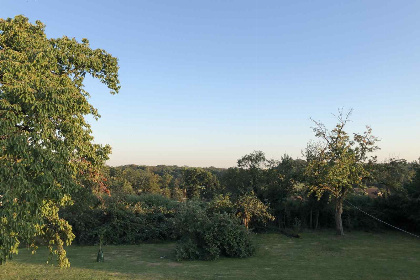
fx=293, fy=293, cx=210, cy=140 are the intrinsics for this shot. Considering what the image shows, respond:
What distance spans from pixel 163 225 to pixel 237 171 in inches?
343

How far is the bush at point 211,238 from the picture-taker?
1738cm

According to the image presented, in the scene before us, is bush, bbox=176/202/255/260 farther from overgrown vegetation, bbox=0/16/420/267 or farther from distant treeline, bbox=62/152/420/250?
distant treeline, bbox=62/152/420/250

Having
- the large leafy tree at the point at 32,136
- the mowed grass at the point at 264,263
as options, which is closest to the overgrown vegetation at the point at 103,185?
the large leafy tree at the point at 32,136

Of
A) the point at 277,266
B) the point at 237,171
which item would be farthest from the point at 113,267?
the point at 237,171

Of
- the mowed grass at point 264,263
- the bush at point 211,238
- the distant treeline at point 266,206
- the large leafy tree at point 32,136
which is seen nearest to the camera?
the large leafy tree at point 32,136

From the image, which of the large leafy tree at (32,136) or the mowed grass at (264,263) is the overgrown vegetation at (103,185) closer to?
the large leafy tree at (32,136)

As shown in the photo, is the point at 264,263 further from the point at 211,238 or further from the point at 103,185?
the point at 103,185

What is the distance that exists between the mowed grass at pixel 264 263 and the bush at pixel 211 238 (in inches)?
26.8

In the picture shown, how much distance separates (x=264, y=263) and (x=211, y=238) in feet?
11.4

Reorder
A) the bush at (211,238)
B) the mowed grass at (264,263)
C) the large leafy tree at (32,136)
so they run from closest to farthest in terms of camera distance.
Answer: the large leafy tree at (32,136) → the mowed grass at (264,263) → the bush at (211,238)

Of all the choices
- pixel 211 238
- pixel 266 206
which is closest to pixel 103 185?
pixel 211 238

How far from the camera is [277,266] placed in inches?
584

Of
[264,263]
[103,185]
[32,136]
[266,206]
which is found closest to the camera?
[32,136]

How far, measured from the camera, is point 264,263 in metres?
15.6
